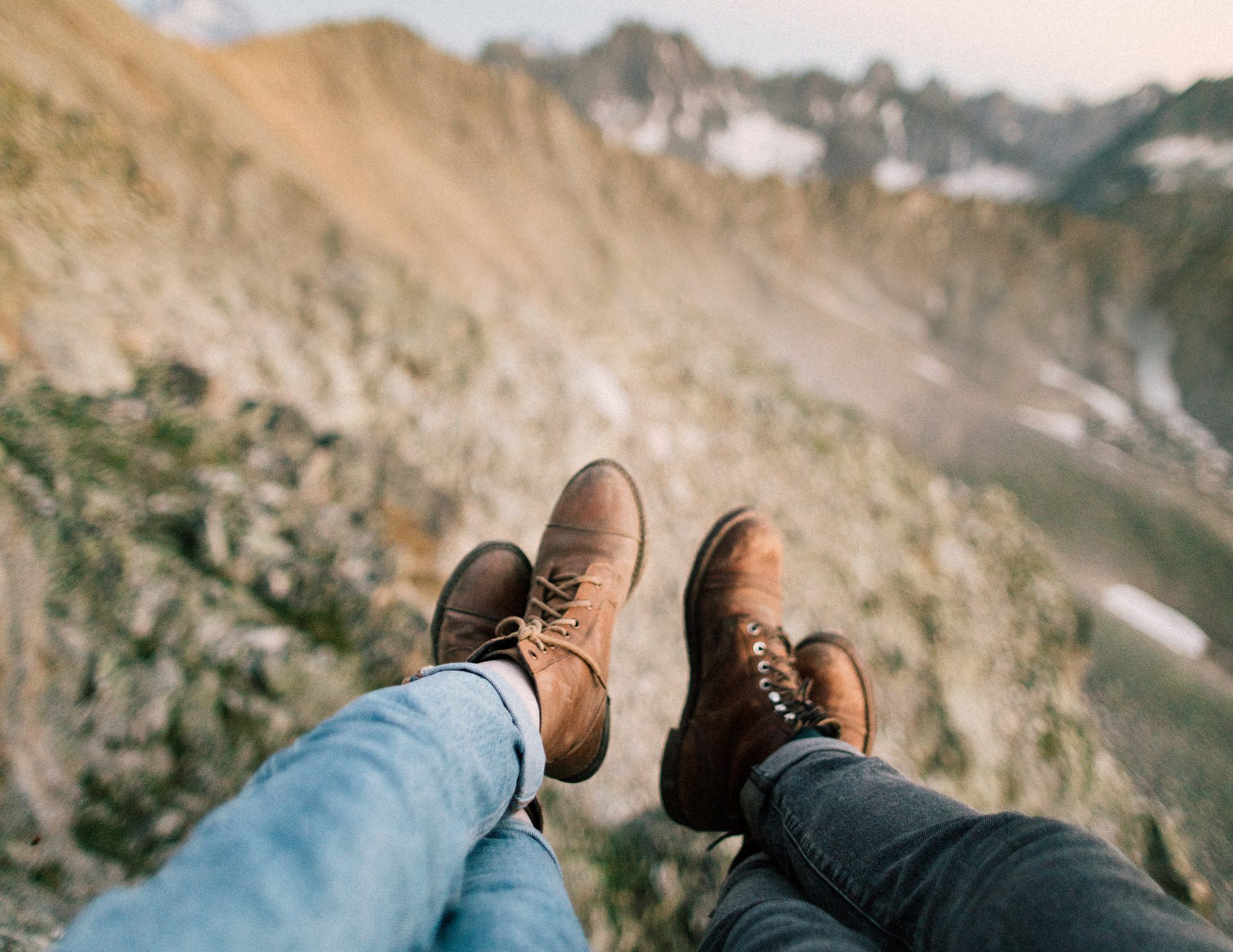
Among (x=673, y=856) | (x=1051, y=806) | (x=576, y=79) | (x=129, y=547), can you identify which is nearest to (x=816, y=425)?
(x=1051, y=806)

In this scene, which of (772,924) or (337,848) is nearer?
(337,848)

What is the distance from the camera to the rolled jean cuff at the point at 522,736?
85 cm

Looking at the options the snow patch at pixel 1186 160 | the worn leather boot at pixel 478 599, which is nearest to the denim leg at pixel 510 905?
the worn leather boot at pixel 478 599

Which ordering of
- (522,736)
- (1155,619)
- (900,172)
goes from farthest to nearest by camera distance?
(900,172) < (1155,619) < (522,736)

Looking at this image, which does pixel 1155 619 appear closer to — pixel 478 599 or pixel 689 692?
pixel 689 692

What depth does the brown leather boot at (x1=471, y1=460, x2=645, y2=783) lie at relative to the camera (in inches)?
41.2

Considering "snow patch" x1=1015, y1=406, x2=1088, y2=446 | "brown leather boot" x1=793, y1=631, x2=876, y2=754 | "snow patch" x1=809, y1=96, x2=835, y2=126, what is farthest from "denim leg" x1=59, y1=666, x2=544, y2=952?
"snow patch" x1=809, y1=96, x2=835, y2=126

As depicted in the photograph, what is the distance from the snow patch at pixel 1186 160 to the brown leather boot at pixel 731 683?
29388 millimetres

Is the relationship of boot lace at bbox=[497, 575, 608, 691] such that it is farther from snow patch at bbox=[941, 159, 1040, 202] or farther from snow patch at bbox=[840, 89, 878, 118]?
snow patch at bbox=[840, 89, 878, 118]

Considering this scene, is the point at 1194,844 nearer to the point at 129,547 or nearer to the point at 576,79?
the point at 129,547

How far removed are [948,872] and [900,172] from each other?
6592 centimetres

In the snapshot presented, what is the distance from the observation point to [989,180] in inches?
2030

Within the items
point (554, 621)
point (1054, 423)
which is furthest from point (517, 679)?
point (1054, 423)

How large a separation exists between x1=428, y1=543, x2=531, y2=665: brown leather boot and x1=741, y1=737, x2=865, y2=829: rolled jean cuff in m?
0.69
